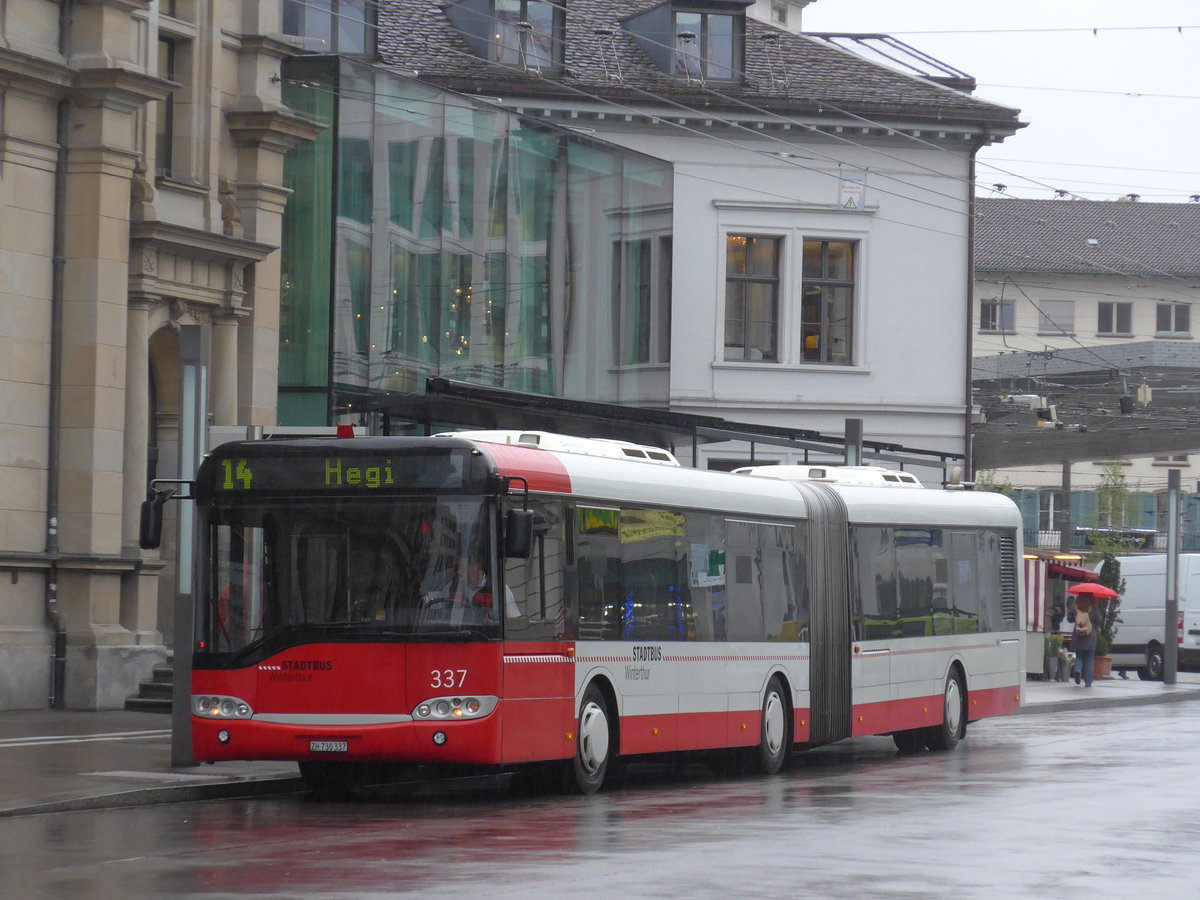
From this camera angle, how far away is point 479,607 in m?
15.3

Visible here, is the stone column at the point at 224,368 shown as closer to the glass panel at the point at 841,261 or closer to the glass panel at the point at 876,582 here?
the glass panel at the point at 876,582

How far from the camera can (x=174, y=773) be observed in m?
16.8

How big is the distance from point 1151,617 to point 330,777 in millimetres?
35708

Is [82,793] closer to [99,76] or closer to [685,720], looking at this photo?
[685,720]

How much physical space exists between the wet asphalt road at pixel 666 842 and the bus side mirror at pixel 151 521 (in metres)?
2.03

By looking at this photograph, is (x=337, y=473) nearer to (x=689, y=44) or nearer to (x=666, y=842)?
(x=666, y=842)

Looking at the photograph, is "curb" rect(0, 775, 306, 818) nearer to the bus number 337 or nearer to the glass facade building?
the bus number 337

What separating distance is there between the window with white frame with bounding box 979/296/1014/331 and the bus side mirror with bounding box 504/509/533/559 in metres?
76.2

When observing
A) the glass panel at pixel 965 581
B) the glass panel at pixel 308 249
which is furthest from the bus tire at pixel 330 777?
the glass panel at pixel 308 249

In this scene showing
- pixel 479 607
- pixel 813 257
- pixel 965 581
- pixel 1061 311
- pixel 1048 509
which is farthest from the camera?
pixel 1061 311

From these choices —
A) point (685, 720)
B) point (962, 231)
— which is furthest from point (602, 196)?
point (685, 720)

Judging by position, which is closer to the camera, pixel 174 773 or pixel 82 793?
pixel 82 793

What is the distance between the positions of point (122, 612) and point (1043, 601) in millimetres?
23172

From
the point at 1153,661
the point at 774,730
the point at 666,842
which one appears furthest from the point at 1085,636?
the point at 666,842
